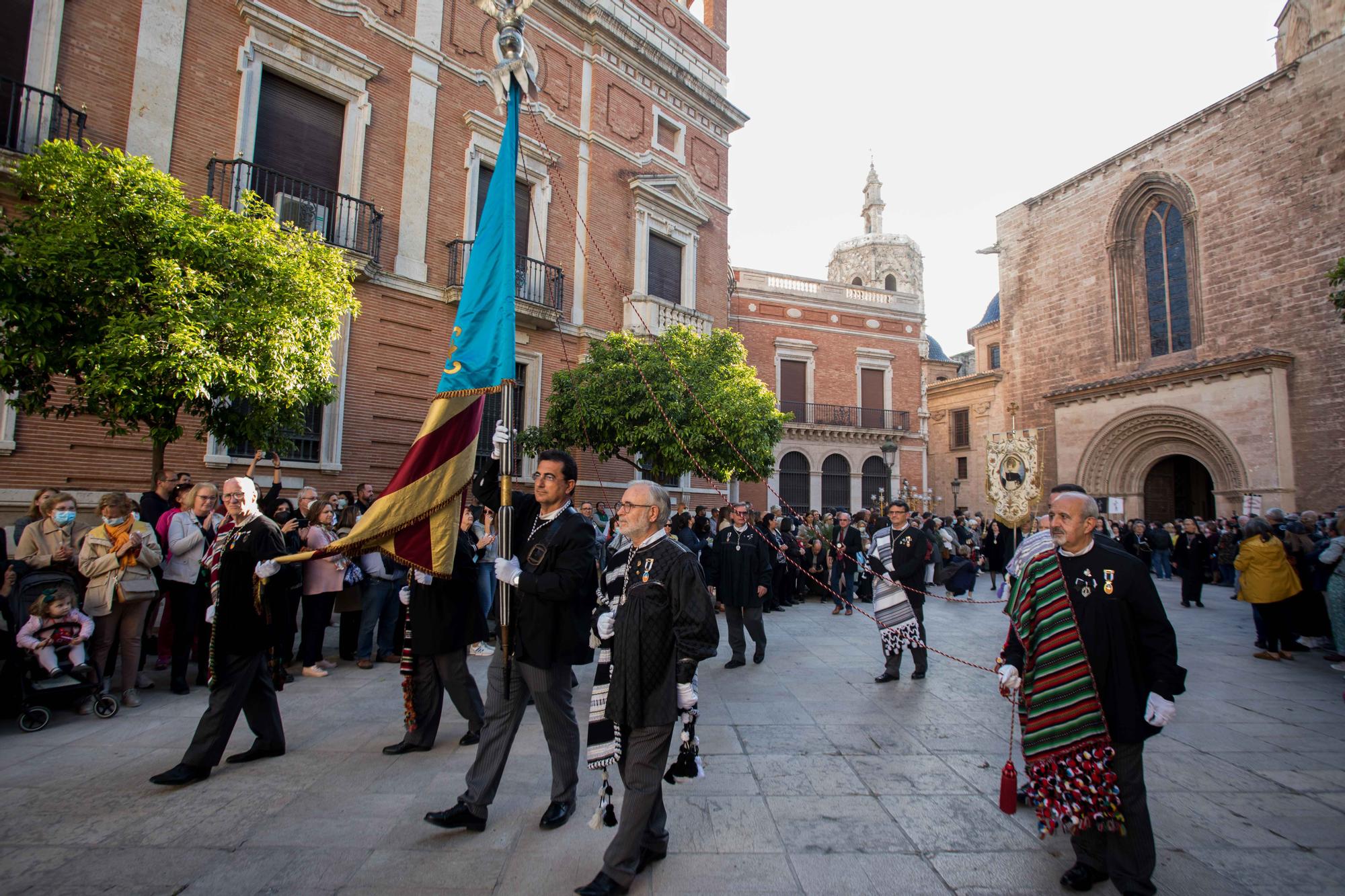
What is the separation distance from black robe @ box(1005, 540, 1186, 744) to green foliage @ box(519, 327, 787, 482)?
898cm

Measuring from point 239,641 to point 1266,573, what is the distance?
9.75 metres

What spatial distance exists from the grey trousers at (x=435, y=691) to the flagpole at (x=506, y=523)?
101 cm

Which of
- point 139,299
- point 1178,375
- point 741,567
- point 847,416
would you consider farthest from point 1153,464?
point 139,299

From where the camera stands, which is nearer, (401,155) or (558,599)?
(558,599)

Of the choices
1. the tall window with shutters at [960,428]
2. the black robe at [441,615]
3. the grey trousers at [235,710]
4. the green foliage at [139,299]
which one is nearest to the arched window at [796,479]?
the tall window with shutters at [960,428]

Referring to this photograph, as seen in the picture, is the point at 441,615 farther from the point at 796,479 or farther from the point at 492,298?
the point at 796,479

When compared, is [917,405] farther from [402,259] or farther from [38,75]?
[38,75]

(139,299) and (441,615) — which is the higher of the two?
(139,299)

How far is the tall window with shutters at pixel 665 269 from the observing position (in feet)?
58.4

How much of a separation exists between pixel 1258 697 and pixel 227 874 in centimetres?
775

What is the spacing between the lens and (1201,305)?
2095 cm

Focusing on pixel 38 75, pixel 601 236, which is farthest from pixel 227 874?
pixel 601 236

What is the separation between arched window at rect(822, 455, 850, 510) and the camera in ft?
86.9

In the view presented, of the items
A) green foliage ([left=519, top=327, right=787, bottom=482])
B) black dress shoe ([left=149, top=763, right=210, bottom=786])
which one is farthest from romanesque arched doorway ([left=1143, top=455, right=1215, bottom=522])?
black dress shoe ([left=149, top=763, right=210, bottom=786])
